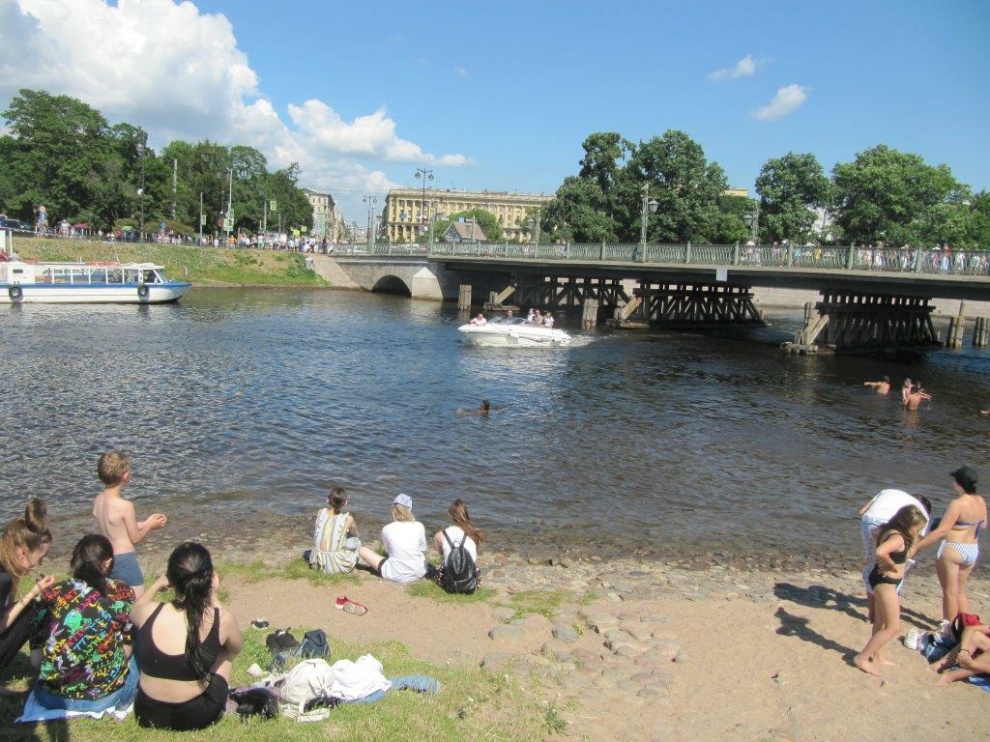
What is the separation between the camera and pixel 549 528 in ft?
51.7

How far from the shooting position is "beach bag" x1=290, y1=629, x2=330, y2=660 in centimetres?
840

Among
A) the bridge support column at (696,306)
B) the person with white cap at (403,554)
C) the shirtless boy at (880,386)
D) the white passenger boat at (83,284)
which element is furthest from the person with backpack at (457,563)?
the white passenger boat at (83,284)

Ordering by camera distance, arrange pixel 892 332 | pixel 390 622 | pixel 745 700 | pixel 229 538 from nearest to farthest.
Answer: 1. pixel 745 700
2. pixel 390 622
3. pixel 229 538
4. pixel 892 332

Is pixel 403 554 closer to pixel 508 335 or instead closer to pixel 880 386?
pixel 880 386

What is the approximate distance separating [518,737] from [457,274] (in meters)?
73.8

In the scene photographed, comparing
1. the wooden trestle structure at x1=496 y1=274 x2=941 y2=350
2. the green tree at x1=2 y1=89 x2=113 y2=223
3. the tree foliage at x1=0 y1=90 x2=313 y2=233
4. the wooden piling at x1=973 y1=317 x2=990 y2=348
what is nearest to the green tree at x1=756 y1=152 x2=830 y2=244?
the wooden trestle structure at x1=496 y1=274 x2=941 y2=350

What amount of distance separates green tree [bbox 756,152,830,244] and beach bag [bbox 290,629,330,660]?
8210cm

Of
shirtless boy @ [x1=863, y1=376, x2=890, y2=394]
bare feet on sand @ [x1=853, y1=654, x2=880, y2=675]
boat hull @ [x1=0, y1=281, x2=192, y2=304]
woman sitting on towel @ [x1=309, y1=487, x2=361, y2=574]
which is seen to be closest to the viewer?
bare feet on sand @ [x1=853, y1=654, x2=880, y2=675]

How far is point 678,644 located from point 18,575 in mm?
7325

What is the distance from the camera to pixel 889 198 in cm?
7906

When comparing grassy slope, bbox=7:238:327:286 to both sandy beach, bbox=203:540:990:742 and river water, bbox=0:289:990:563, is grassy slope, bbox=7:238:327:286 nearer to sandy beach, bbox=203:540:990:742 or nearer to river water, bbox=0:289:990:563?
river water, bbox=0:289:990:563

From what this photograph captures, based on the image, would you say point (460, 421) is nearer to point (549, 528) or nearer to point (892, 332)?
point (549, 528)

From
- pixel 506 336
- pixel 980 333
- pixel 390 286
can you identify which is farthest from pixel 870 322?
pixel 390 286

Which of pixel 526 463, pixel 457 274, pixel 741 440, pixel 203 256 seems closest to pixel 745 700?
pixel 526 463
